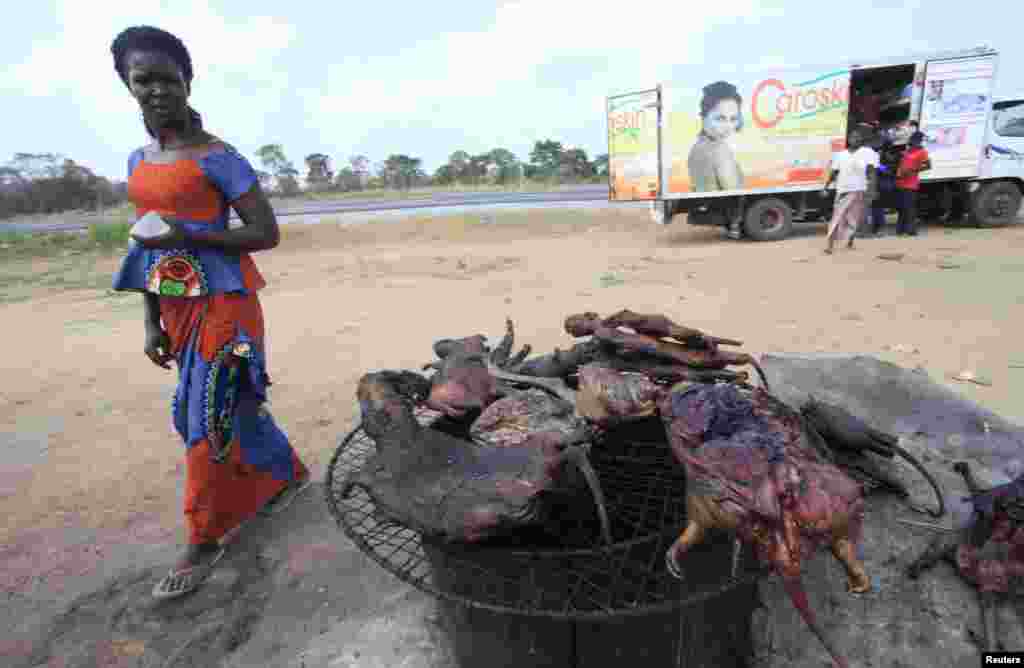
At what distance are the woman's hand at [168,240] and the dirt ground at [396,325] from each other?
5.39 feet

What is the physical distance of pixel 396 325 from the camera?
6.40m

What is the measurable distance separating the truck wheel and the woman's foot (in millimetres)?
10757

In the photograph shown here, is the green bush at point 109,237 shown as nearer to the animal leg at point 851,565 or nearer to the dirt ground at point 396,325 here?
the dirt ground at point 396,325

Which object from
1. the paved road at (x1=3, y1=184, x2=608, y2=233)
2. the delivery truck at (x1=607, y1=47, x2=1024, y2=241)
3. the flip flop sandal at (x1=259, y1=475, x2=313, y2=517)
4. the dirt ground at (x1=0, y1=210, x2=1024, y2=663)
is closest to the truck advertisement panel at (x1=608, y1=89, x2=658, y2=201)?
the delivery truck at (x1=607, y1=47, x2=1024, y2=241)

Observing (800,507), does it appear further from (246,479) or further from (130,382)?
(130,382)

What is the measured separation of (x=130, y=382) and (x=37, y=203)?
3986 centimetres

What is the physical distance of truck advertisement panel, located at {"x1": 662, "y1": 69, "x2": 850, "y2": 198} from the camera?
32.5 ft

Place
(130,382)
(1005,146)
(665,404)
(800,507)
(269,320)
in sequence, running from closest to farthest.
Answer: (800,507) → (665,404) → (130,382) → (269,320) → (1005,146)

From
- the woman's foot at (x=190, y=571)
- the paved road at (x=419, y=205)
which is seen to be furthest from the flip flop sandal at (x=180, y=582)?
the paved road at (x=419, y=205)

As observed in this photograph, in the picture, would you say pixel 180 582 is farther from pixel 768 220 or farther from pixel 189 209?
pixel 768 220

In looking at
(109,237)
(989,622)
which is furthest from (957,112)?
(109,237)

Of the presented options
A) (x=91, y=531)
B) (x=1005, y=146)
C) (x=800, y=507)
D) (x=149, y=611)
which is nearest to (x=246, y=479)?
(x=149, y=611)

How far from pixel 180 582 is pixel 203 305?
→ 1176 millimetres

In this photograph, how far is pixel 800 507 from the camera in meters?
1.04
